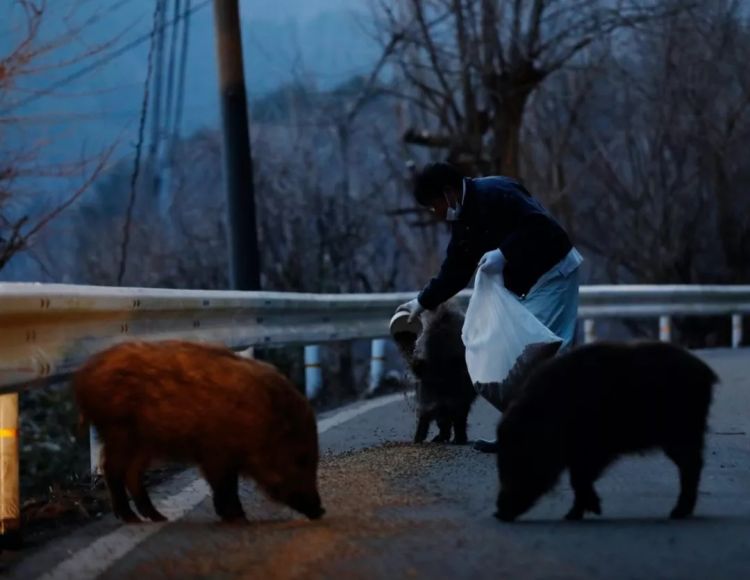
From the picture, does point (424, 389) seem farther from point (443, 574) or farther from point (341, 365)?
point (341, 365)

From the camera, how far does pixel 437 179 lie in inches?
349

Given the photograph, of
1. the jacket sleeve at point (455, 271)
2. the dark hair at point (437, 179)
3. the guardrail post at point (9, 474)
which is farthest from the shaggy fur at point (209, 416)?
the jacket sleeve at point (455, 271)

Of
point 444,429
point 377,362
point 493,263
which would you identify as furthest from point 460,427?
point 377,362

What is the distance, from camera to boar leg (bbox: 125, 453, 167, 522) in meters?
6.46

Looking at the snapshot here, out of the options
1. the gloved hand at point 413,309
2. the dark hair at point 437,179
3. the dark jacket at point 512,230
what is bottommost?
the gloved hand at point 413,309

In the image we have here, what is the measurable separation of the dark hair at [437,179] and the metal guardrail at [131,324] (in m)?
1.58

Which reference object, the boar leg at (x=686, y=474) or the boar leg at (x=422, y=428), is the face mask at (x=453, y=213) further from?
the boar leg at (x=686, y=474)

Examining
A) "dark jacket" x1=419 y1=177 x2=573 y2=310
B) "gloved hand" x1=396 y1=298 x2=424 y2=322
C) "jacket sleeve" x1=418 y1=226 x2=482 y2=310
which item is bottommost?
"gloved hand" x1=396 y1=298 x2=424 y2=322

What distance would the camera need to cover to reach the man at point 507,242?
8961 mm

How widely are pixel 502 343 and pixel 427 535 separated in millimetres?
2885

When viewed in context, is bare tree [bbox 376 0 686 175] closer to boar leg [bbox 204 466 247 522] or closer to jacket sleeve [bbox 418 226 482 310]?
jacket sleeve [bbox 418 226 482 310]

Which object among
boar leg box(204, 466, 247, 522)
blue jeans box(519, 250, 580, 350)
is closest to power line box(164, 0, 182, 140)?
blue jeans box(519, 250, 580, 350)

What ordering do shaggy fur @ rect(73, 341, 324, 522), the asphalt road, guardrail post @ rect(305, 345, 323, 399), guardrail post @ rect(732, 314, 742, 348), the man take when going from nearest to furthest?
1. the asphalt road
2. shaggy fur @ rect(73, 341, 324, 522)
3. the man
4. guardrail post @ rect(305, 345, 323, 399)
5. guardrail post @ rect(732, 314, 742, 348)

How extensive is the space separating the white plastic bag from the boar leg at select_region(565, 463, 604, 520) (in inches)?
84.7
